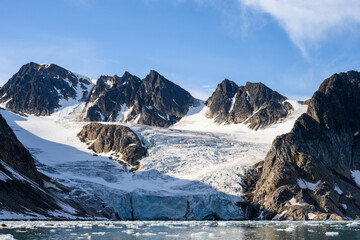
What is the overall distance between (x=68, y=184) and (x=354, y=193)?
81363 mm

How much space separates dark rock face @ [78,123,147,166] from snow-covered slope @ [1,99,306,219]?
153 inches

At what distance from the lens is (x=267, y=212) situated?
A: 111375 mm

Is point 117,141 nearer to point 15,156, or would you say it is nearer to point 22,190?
point 15,156

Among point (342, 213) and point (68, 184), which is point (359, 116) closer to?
point (342, 213)

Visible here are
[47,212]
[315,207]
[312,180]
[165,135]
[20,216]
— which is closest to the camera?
[20,216]

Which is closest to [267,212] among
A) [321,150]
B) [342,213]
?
[342,213]

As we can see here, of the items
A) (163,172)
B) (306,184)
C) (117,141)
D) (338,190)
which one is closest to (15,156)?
(163,172)

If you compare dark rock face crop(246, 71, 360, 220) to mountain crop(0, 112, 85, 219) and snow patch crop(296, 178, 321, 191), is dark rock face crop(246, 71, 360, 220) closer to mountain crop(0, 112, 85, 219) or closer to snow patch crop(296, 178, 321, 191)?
snow patch crop(296, 178, 321, 191)

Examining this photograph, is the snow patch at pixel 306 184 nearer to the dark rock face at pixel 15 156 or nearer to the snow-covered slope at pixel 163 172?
the snow-covered slope at pixel 163 172

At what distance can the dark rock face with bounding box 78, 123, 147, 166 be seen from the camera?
15625 centimetres

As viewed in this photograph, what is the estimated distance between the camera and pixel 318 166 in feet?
405

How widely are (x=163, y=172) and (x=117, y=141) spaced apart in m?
29.8

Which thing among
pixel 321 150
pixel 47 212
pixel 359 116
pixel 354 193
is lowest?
pixel 47 212

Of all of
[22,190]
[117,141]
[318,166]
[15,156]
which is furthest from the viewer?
[117,141]
